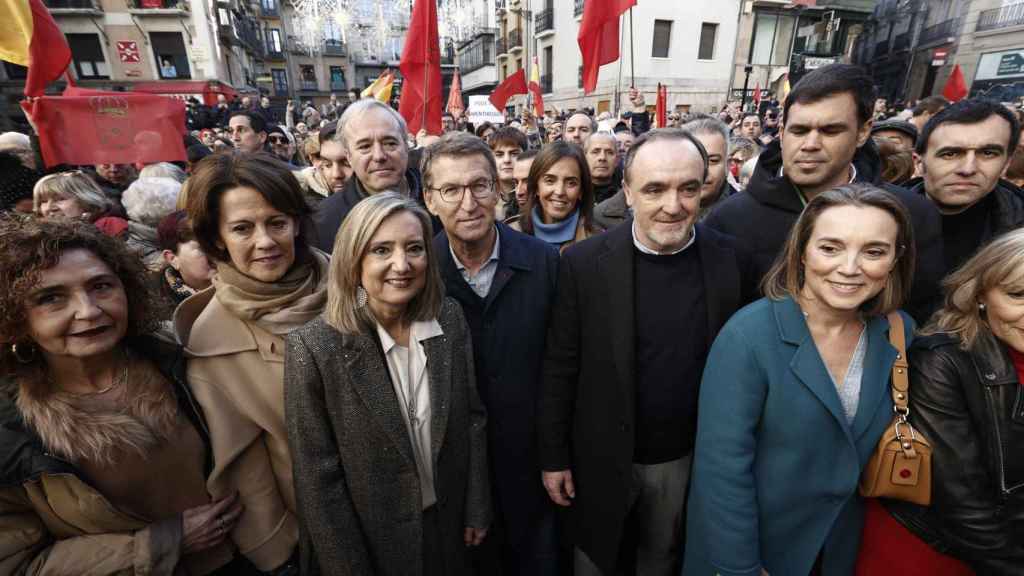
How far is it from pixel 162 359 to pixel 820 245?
2.54m

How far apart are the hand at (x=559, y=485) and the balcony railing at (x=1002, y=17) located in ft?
103

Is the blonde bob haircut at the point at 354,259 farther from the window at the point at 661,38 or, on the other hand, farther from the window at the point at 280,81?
the window at the point at 280,81

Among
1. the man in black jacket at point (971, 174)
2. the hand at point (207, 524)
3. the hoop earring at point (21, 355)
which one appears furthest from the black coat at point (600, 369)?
the hoop earring at point (21, 355)

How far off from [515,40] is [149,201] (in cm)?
3725

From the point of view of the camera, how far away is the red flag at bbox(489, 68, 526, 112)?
9551 mm

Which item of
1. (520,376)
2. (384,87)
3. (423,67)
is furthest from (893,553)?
(384,87)

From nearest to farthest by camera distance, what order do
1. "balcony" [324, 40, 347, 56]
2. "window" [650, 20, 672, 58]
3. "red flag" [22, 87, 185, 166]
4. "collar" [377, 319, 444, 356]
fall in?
"collar" [377, 319, 444, 356] → "red flag" [22, 87, 185, 166] → "window" [650, 20, 672, 58] → "balcony" [324, 40, 347, 56]

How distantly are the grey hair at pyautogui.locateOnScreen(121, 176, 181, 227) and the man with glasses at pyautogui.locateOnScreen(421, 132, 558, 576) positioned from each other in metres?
2.17

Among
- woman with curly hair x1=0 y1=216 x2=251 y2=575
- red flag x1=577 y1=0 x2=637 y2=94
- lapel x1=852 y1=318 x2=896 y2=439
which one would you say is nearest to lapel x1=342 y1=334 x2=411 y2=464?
woman with curly hair x1=0 y1=216 x2=251 y2=575

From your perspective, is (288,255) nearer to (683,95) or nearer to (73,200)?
(73,200)

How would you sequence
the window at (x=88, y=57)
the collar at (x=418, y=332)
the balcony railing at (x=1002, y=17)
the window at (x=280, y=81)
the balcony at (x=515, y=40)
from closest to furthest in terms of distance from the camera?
the collar at (x=418, y=332) → the balcony railing at (x=1002, y=17) → the window at (x=88, y=57) → the balcony at (x=515, y=40) → the window at (x=280, y=81)

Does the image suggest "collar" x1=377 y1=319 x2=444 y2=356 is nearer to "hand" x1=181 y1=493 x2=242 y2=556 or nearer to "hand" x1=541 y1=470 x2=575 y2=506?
"hand" x1=181 y1=493 x2=242 y2=556

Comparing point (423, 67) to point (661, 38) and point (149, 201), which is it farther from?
point (661, 38)

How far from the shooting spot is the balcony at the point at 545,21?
93.2 ft
